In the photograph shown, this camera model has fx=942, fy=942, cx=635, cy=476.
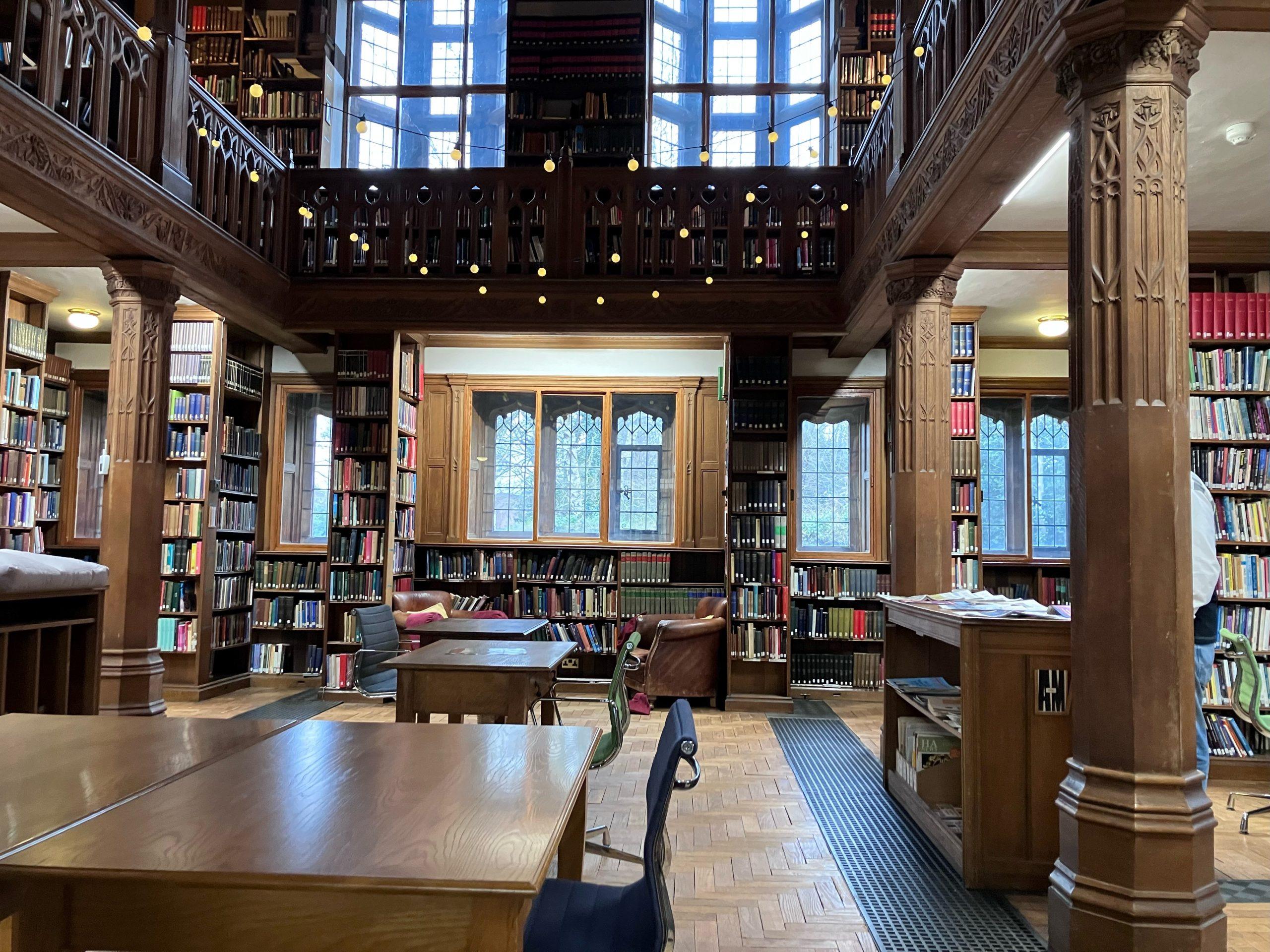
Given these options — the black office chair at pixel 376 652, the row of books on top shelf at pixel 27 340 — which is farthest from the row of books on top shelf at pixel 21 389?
the black office chair at pixel 376 652

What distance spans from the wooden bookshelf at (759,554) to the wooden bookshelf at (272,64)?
5.38 meters

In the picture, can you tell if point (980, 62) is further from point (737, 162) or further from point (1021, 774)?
point (737, 162)

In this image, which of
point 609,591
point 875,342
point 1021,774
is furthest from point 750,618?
point 1021,774

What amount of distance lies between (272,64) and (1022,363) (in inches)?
328

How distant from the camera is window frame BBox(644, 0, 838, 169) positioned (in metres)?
10.3

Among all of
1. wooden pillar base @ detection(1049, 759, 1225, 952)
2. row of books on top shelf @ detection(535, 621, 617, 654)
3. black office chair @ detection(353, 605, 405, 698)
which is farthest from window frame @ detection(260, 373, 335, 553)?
wooden pillar base @ detection(1049, 759, 1225, 952)

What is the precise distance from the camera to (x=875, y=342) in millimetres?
8539

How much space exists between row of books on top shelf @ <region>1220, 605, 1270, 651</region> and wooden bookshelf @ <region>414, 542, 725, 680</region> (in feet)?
13.7

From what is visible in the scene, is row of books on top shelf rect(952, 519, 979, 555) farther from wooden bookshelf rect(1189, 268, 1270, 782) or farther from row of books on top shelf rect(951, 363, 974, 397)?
wooden bookshelf rect(1189, 268, 1270, 782)

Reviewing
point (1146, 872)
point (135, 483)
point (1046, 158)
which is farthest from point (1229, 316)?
point (135, 483)

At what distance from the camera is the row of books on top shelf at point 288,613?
8.83 metres

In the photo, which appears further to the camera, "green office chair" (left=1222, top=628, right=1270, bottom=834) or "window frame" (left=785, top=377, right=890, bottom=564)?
"window frame" (left=785, top=377, right=890, bottom=564)

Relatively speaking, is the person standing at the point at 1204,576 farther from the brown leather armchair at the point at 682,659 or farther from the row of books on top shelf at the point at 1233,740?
the brown leather armchair at the point at 682,659

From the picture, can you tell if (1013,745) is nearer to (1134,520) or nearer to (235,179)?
(1134,520)
